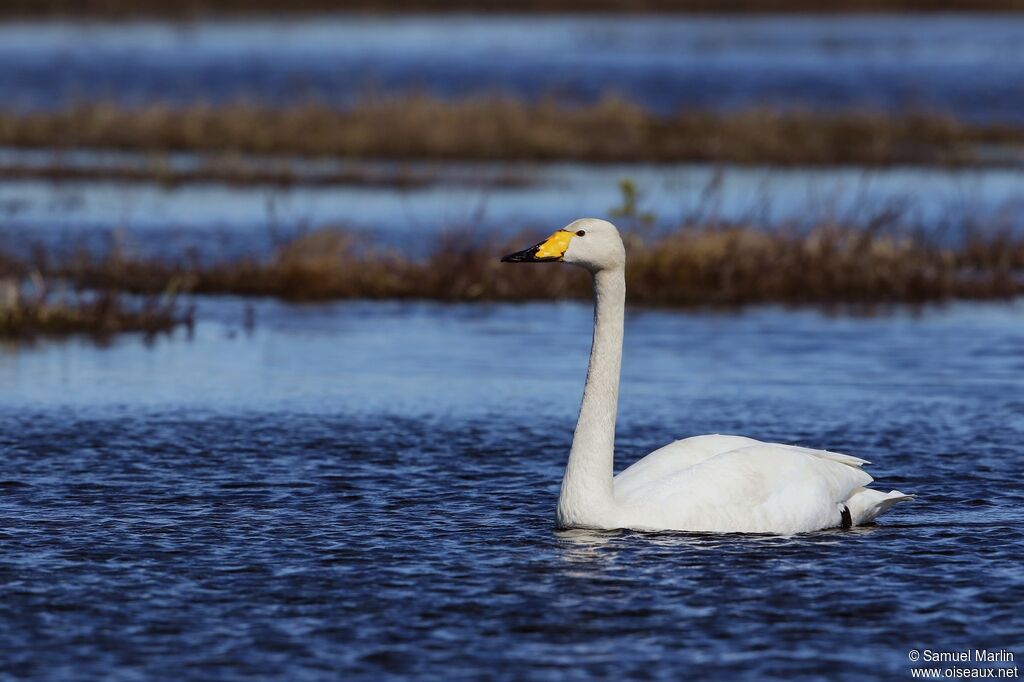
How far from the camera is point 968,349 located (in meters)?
19.2

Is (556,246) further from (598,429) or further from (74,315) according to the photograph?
(74,315)

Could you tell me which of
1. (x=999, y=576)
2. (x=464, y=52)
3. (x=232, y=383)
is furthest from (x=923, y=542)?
(x=464, y=52)

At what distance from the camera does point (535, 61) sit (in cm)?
6762

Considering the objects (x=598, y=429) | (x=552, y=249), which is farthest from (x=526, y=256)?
(x=598, y=429)

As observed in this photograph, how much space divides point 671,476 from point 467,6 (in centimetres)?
9131

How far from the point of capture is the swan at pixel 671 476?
10523 millimetres

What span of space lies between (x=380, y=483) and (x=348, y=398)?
12.3 ft

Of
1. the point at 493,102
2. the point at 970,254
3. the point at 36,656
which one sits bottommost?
the point at 36,656

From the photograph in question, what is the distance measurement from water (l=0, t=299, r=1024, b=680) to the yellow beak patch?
5.36ft

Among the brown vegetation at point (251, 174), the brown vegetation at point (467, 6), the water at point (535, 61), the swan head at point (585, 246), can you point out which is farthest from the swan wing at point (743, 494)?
the brown vegetation at point (467, 6)

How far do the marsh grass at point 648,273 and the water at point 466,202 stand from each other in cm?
69

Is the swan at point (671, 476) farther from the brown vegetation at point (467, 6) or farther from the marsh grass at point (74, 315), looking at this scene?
the brown vegetation at point (467, 6)

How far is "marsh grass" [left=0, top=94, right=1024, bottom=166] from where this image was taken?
40000mm

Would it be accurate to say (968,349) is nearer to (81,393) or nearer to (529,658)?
(81,393)
